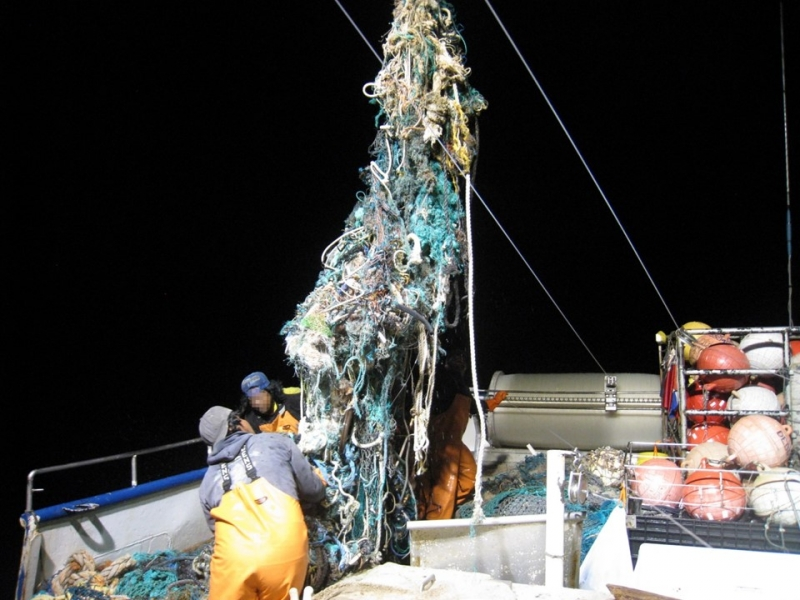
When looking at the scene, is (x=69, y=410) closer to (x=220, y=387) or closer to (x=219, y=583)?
(x=220, y=387)

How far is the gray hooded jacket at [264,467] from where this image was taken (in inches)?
137

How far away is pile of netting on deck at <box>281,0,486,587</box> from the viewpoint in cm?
403

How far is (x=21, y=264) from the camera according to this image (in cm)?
820

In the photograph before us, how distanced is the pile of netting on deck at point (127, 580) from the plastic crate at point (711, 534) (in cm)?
285

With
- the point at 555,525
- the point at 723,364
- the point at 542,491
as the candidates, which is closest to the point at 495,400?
the point at 542,491

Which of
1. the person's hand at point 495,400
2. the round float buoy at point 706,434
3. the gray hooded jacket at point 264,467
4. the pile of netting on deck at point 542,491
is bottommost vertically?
the pile of netting on deck at point 542,491

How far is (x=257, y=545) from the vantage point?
322 cm

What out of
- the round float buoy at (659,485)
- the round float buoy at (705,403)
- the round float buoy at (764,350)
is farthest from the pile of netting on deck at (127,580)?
the round float buoy at (764,350)

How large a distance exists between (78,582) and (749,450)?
469 cm

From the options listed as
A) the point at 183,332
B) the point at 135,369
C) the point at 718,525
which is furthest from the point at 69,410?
the point at 718,525

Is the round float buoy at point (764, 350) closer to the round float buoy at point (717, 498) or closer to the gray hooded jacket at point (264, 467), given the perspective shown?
the round float buoy at point (717, 498)

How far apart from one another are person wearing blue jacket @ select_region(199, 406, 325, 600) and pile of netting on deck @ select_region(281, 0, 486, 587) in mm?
489

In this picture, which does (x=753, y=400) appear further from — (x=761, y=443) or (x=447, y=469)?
(x=447, y=469)

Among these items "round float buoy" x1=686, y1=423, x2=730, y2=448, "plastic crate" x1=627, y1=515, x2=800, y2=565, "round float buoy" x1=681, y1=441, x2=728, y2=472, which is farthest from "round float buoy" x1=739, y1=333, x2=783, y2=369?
"plastic crate" x1=627, y1=515, x2=800, y2=565
